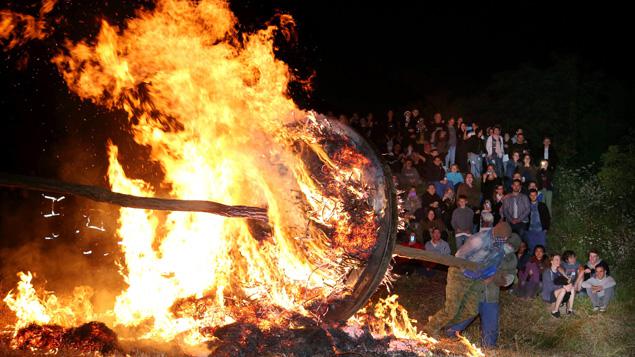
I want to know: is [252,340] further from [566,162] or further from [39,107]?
[566,162]

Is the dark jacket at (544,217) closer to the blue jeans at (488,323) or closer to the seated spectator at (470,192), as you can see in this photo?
the seated spectator at (470,192)

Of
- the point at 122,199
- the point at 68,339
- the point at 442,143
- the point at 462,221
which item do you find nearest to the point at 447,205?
the point at 462,221

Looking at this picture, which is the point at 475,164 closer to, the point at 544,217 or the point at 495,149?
the point at 495,149

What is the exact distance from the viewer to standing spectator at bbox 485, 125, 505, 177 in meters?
14.0

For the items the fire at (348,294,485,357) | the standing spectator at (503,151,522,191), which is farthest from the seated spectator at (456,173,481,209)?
the fire at (348,294,485,357)

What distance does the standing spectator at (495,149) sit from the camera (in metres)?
14.0

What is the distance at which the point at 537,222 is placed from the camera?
12.1 m

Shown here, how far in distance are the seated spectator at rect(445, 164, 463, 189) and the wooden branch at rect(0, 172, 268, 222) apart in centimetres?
715

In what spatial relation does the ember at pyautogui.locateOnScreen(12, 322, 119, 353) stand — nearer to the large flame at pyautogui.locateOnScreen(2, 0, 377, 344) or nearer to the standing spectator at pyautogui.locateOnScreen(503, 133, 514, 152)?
the large flame at pyautogui.locateOnScreen(2, 0, 377, 344)

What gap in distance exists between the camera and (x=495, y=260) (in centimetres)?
829

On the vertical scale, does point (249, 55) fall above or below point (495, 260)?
above

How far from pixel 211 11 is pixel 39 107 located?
7.27 m

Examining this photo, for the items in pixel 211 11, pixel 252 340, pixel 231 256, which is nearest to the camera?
pixel 252 340

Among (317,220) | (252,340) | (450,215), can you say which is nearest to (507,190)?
(450,215)
